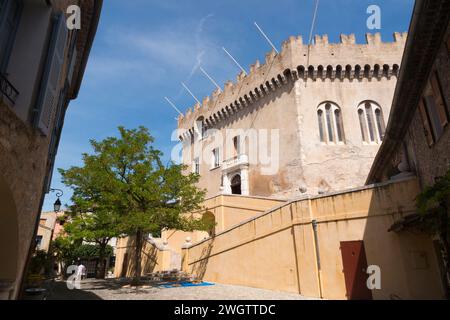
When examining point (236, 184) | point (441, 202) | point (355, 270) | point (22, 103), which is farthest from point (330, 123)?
point (22, 103)

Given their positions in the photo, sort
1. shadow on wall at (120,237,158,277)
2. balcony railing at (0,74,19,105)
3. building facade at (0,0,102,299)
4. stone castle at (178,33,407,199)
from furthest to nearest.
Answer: stone castle at (178,33,407,199) → shadow on wall at (120,237,158,277) → building facade at (0,0,102,299) → balcony railing at (0,74,19,105)

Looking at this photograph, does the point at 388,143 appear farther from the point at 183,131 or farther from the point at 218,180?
the point at 183,131

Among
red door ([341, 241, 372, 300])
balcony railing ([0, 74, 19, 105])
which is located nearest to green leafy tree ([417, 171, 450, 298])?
red door ([341, 241, 372, 300])

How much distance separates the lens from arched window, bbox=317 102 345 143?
2198cm

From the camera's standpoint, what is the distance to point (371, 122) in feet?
73.5

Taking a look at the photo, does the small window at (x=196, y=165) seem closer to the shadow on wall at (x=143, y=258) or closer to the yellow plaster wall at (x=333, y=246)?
the shadow on wall at (x=143, y=258)

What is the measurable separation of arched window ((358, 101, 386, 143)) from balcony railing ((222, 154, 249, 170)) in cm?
908

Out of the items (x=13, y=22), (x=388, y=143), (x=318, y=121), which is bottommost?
(x=13, y=22)

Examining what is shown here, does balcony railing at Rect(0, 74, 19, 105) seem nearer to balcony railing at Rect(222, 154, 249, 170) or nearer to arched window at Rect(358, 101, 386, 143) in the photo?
balcony railing at Rect(222, 154, 249, 170)

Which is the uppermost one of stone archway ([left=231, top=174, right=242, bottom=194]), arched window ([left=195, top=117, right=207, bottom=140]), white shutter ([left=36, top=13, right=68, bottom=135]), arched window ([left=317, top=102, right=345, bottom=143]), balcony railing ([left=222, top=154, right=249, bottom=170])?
arched window ([left=195, top=117, right=207, bottom=140])

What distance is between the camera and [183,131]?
34.8 metres

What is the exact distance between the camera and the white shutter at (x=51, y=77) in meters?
4.08

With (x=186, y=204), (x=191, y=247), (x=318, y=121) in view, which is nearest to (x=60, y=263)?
(x=191, y=247)
